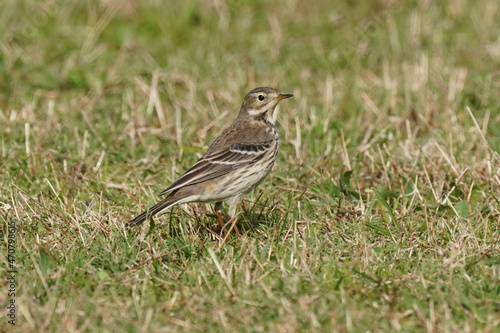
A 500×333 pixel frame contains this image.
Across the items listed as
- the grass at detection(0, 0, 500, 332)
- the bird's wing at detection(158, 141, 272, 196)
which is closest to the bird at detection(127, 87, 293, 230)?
the bird's wing at detection(158, 141, 272, 196)

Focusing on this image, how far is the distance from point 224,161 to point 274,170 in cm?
109

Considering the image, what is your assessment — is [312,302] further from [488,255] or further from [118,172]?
[118,172]

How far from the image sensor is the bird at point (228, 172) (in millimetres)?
7090

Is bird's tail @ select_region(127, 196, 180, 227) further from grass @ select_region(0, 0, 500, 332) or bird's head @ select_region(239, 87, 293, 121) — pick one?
bird's head @ select_region(239, 87, 293, 121)

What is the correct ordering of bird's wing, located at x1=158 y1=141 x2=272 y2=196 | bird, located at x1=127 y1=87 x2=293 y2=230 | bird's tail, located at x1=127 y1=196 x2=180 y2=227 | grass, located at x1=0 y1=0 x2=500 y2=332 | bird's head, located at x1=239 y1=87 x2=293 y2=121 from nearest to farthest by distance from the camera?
grass, located at x1=0 y1=0 x2=500 y2=332
bird's tail, located at x1=127 y1=196 x2=180 y2=227
bird, located at x1=127 y1=87 x2=293 y2=230
bird's wing, located at x1=158 y1=141 x2=272 y2=196
bird's head, located at x1=239 y1=87 x2=293 y2=121

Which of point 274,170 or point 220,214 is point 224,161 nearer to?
point 220,214

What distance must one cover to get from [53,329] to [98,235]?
1.46 meters

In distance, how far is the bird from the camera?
23.3ft

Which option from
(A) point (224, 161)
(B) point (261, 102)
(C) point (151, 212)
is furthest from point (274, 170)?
(C) point (151, 212)

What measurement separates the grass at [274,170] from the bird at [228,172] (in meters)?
0.21

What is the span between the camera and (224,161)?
24.7 ft

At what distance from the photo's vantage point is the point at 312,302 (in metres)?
5.58

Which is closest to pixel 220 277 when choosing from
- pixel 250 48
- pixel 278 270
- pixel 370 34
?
pixel 278 270

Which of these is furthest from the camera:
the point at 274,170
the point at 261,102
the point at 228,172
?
the point at 274,170
